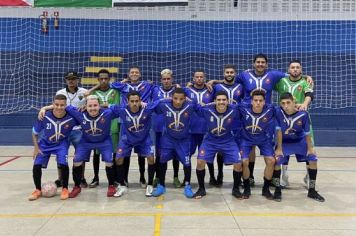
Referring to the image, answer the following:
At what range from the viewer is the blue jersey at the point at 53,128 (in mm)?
5070

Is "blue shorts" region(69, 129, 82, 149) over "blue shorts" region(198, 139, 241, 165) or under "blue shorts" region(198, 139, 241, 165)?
over

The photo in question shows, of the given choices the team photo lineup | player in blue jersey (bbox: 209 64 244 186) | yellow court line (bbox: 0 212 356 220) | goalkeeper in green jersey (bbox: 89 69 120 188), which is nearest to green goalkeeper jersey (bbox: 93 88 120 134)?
goalkeeper in green jersey (bbox: 89 69 120 188)

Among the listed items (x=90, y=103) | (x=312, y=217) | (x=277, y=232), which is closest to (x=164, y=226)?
(x=277, y=232)

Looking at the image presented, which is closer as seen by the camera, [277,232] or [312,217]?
[277,232]

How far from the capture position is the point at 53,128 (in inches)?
200

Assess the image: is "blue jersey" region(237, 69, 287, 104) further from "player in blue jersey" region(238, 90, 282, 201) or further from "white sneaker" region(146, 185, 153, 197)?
"white sneaker" region(146, 185, 153, 197)

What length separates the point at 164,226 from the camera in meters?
3.83

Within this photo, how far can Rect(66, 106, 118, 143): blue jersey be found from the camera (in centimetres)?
509

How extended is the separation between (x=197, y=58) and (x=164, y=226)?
9.26 m

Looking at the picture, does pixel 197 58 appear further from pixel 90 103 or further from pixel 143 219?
pixel 143 219

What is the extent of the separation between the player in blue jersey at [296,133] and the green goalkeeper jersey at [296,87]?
0.43 meters

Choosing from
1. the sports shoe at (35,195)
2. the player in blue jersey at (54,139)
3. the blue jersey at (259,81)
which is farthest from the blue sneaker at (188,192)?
the sports shoe at (35,195)

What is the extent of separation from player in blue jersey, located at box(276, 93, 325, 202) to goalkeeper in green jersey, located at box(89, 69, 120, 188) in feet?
7.55

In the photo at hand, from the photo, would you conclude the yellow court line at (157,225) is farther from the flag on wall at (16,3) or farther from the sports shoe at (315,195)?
the flag on wall at (16,3)
